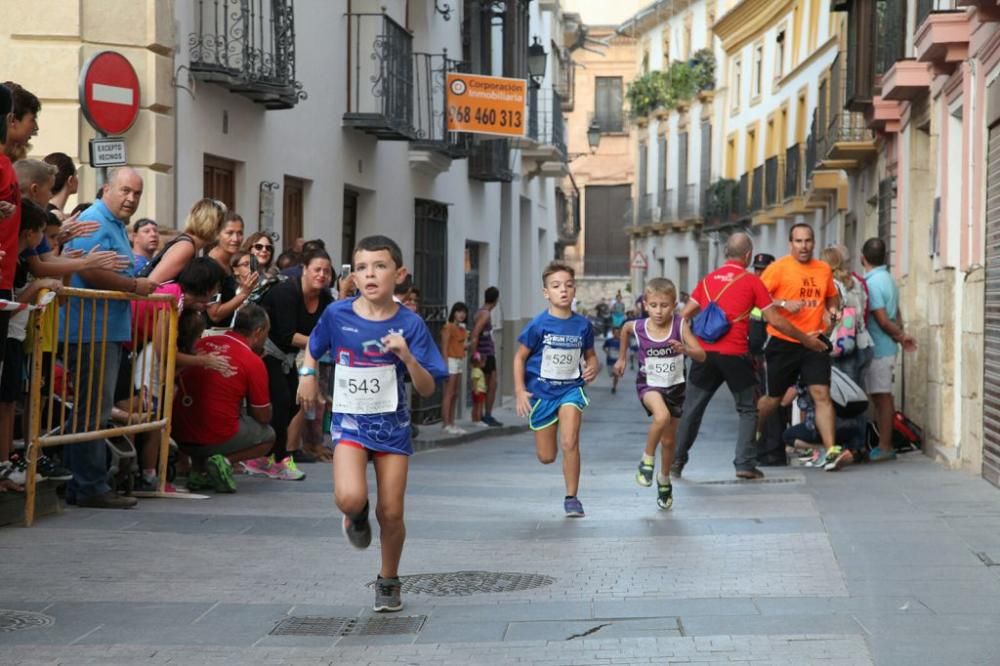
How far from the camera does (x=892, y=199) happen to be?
21297 millimetres

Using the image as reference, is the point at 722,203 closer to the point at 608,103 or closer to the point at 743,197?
the point at 743,197

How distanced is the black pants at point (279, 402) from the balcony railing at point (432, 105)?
1002 cm

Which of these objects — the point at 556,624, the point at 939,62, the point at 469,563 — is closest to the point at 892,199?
the point at 939,62

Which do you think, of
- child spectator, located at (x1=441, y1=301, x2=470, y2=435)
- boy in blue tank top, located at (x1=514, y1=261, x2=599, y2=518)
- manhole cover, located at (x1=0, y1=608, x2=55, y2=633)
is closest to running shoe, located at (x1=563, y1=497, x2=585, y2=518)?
boy in blue tank top, located at (x1=514, y1=261, x2=599, y2=518)

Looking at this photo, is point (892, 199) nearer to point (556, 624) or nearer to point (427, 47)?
point (427, 47)

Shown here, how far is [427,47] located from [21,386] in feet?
54.0

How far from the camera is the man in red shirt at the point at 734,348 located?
44.5 feet

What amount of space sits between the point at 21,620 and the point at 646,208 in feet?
197

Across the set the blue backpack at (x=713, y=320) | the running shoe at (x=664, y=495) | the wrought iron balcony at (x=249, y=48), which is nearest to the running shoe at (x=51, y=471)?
the running shoe at (x=664, y=495)

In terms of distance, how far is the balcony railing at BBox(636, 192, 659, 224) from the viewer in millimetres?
65688

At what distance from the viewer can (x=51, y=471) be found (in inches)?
406

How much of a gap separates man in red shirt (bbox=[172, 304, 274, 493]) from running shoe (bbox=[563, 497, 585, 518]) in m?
2.27

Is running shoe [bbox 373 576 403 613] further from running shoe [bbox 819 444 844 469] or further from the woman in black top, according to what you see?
running shoe [bbox 819 444 844 469]

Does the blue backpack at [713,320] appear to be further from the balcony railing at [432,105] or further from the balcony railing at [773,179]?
the balcony railing at [773,179]
